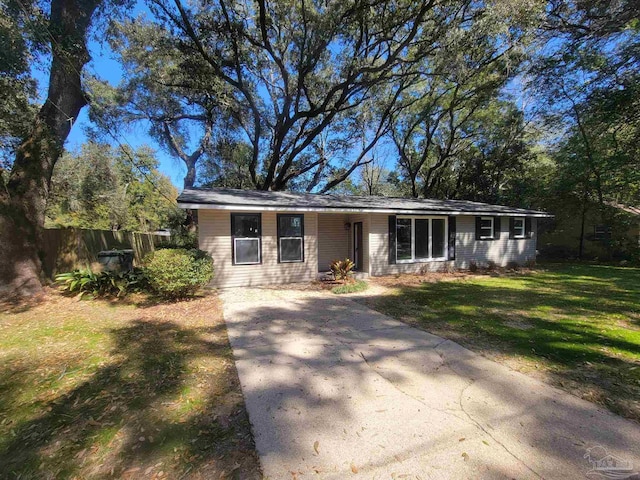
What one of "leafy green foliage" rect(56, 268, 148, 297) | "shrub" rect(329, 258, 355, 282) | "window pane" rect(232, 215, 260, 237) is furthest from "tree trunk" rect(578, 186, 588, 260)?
"leafy green foliage" rect(56, 268, 148, 297)

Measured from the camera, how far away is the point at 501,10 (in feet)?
24.8

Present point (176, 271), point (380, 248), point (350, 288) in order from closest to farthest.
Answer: point (176, 271) < point (350, 288) < point (380, 248)

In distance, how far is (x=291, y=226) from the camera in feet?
30.5

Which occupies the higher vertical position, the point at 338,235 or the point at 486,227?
the point at 486,227

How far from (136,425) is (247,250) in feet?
20.9

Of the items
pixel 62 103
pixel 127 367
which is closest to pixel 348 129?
pixel 62 103

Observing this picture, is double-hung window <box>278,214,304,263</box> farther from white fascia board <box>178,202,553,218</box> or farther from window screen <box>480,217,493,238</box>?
window screen <box>480,217,493,238</box>

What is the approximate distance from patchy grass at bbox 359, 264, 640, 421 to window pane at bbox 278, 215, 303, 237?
11.2 feet

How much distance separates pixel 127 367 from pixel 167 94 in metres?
14.1

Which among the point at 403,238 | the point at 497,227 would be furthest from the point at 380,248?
the point at 497,227

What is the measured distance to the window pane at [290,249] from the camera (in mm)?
9195

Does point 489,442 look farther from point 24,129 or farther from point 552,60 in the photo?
point 552,60

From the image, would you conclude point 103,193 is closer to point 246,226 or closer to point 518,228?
point 246,226

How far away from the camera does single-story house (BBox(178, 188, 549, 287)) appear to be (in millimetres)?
8414
